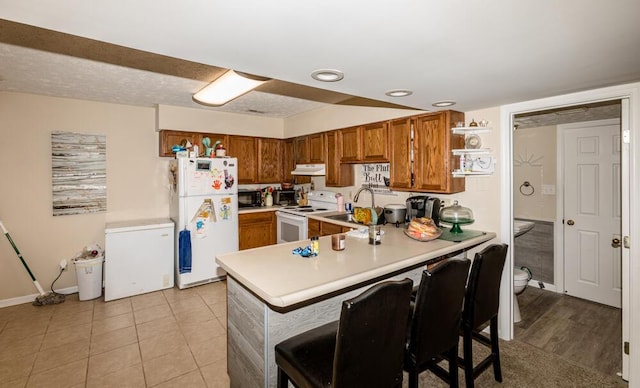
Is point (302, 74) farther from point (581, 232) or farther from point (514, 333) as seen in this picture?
point (581, 232)

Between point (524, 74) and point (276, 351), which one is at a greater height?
point (524, 74)

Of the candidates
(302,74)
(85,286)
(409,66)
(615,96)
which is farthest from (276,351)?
(85,286)

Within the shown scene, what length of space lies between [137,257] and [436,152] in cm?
366

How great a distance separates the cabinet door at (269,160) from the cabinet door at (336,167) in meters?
1.25

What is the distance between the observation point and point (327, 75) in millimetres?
1812

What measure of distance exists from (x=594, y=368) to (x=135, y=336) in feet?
12.7

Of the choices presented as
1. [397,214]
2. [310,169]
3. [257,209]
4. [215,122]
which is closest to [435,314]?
[397,214]

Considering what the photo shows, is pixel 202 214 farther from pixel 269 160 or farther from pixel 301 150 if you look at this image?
pixel 301 150

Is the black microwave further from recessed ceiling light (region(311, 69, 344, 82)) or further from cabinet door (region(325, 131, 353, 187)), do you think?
recessed ceiling light (region(311, 69, 344, 82))

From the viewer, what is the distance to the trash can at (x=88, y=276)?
3533 millimetres

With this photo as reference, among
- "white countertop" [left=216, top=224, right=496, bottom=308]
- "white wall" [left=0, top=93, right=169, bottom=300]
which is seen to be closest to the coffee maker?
"white countertop" [left=216, top=224, right=496, bottom=308]

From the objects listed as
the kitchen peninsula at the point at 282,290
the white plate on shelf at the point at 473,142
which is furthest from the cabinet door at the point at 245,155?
the white plate on shelf at the point at 473,142

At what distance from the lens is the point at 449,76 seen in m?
1.88

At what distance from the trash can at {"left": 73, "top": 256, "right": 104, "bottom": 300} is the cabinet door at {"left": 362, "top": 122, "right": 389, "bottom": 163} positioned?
3.48m
